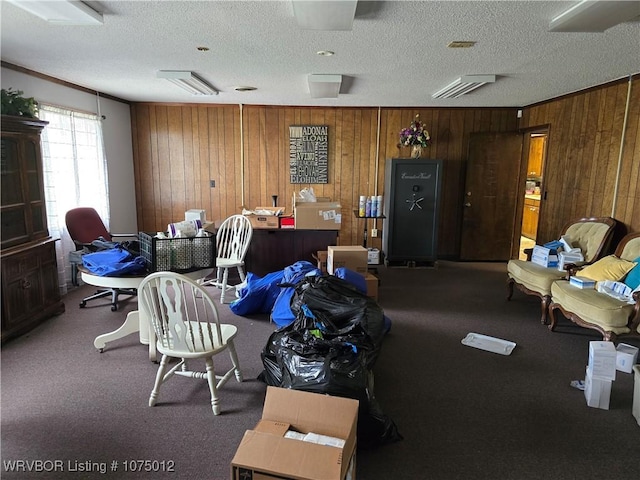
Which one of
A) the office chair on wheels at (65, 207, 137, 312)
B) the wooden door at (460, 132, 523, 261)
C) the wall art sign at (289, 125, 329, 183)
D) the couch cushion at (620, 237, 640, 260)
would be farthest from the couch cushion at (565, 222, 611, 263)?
the office chair on wheels at (65, 207, 137, 312)

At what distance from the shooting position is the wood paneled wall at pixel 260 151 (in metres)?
6.27

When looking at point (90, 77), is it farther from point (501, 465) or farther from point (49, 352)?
point (501, 465)

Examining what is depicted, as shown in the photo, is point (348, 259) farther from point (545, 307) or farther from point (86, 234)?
point (86, 234)

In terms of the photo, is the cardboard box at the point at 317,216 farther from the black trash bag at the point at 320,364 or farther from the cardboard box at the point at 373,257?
the black trash bag at the point at 320,364

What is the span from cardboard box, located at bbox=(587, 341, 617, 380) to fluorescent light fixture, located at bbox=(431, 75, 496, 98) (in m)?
2.70

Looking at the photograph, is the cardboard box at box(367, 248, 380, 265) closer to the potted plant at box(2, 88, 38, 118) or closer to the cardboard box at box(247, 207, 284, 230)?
the cardboard box at box(247, 207, 284, 230)

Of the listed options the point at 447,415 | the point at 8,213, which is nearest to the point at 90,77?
the point at 8,213

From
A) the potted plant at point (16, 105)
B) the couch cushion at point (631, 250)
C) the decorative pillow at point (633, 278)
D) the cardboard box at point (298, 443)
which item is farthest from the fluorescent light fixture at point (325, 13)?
the couch cushion at point (631, 250)

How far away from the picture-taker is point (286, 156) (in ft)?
20.9

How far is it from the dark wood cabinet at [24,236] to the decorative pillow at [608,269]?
4.87 meters

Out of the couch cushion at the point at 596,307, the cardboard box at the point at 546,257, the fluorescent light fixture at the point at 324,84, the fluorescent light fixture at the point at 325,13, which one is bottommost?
the couch cushion at the point at 596,307

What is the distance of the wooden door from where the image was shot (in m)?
6.16

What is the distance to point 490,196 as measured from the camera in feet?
20.6

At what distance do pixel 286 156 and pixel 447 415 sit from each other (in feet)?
15.3
